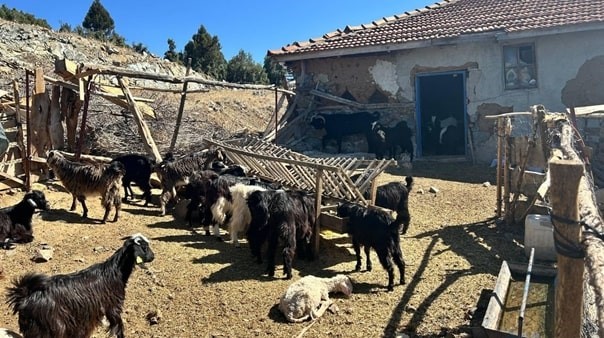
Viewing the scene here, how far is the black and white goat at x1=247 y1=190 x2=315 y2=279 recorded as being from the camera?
6426mm

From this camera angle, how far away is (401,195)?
27.2 ft

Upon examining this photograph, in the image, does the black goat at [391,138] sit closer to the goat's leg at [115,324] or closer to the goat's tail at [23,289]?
the goat's leg at [115,324]

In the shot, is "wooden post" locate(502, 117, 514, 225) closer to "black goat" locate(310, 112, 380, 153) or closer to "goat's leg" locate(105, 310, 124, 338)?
"goat's leg" locate(105, 310, 124, 338)

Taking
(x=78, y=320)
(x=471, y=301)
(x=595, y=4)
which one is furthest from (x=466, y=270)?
(x=595, y=4)

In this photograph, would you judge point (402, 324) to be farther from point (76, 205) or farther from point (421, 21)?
point (421, 21)

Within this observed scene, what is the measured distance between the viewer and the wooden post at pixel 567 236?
7.23ft

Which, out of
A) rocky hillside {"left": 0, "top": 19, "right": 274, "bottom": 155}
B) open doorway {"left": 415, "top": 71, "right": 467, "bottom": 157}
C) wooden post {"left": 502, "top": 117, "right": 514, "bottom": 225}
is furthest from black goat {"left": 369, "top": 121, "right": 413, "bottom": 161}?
wooden post {"left": 502, "top": 117, "right": 514, "bottom": 225}

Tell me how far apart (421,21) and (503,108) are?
4733 millimetres

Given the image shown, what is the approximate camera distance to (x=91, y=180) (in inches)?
322

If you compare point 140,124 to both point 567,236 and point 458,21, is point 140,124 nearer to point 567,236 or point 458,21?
point 567,236

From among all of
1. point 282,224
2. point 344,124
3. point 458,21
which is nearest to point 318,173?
point 282,224

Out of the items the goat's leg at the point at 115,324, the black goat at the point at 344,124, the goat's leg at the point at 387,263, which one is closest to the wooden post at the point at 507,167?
the goat's leg at the point at 387,263

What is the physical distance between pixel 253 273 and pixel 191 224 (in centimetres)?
249

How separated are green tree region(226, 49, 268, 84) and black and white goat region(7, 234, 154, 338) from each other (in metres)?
33.6
